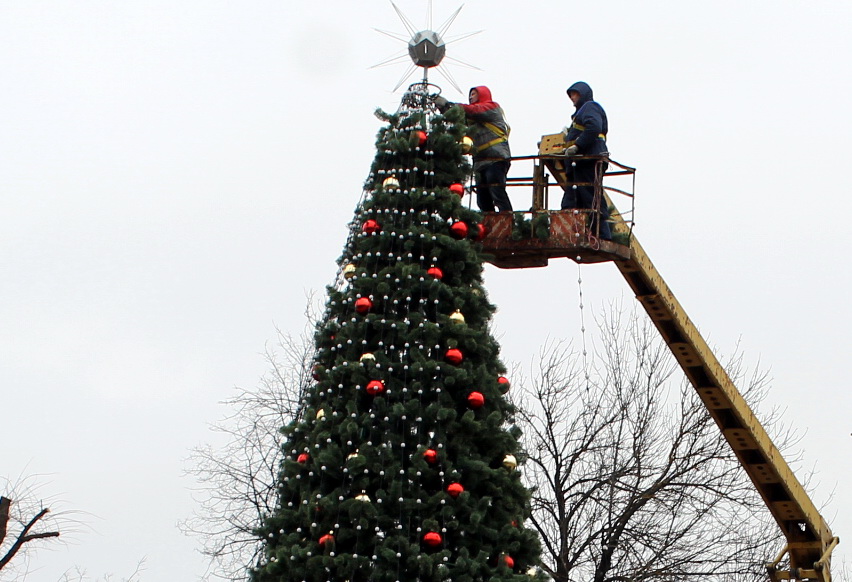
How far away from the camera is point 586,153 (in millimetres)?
13812

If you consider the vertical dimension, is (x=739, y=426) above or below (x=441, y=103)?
below

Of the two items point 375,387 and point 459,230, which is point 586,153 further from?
point 375,387

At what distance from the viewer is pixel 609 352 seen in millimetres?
25094

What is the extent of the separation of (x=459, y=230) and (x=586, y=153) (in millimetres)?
2149

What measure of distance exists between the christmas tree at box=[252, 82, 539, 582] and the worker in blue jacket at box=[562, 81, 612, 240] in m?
1.61

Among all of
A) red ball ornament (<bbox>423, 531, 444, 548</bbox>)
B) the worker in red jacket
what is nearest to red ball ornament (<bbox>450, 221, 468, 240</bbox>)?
the worker in red jacket

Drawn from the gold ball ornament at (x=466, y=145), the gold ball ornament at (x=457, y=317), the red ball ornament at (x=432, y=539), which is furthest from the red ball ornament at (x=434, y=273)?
the red ball ornament at (x=432, y=539)

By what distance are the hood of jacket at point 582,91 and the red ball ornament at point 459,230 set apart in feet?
8.12

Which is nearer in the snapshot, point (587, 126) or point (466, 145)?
point (466, 145)

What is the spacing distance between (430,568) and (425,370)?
5.60 ft

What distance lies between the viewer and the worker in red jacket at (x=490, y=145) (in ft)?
45.5

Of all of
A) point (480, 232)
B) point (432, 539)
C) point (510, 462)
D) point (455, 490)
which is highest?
point (480, 232)

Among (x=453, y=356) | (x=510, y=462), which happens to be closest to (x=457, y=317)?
(x=453, y=356)

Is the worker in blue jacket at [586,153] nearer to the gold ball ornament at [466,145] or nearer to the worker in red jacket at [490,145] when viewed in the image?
the worker in red jacket at [490,145]
